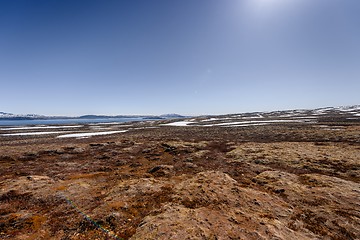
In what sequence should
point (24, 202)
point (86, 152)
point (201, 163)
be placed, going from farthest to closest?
point (86, 152) → point (201, 163) → point (24, 202)

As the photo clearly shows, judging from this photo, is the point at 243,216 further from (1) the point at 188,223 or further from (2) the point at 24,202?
(2) the point at 24,202

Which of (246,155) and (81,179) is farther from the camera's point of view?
(246,155)

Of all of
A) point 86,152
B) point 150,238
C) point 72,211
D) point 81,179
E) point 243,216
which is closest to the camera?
point 150,238

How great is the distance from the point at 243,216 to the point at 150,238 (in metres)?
5.84

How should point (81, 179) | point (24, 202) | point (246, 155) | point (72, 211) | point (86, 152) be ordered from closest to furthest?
point (72, 211), point (24, 202), point (81, 179), point (246, 155), point (86, 152)

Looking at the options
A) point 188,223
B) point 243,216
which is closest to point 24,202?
point 188,223

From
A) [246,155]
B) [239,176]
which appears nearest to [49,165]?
[239,176]

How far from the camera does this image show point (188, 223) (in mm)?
10516

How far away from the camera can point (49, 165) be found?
86.0 feet

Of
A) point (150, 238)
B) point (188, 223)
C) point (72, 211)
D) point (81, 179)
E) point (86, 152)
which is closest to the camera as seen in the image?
point (150, 238)

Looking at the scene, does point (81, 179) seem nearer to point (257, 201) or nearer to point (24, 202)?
point (24, 202)

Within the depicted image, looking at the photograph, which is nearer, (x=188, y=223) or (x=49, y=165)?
(x=188, y=223)

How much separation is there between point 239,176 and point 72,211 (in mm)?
16001

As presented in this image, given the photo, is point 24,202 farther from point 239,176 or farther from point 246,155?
point 246,155
